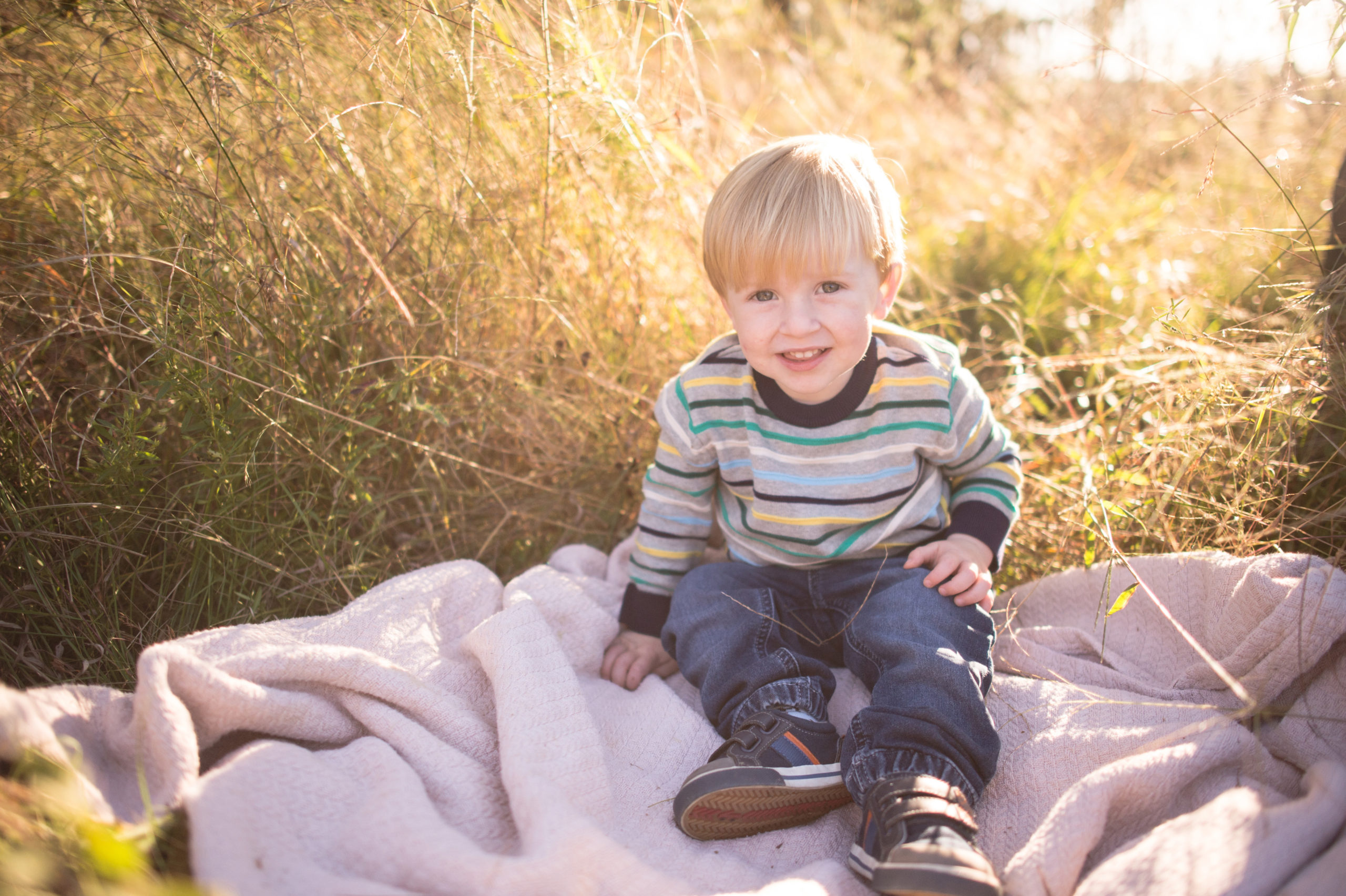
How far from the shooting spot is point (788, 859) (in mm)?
1357

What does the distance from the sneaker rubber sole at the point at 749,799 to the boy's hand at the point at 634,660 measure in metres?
0.42

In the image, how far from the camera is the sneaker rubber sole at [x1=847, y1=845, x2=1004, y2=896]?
112 centimetres

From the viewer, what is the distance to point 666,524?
187cm

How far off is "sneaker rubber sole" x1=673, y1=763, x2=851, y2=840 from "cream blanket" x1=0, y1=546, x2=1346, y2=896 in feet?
0.12

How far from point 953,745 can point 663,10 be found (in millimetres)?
1763

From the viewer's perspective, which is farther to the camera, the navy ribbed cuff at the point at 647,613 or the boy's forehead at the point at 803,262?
the navy ribbed cuff at the point at 647,613

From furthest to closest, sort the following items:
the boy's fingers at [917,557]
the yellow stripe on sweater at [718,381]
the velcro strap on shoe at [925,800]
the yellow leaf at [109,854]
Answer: the yellow stripe on sweater at [718,381]
the boy's fingers at [917,557]
the velcro strap on shoe at [925,800]
the yellow leaf at [109,854]

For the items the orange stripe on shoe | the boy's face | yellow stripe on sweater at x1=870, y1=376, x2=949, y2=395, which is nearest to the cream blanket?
the orange stripe on shoe

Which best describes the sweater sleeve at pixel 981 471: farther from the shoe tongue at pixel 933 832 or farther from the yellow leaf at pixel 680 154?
the yellow leaf at pixel 680 154

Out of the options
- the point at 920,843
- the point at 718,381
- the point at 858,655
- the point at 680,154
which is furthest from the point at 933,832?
the point at 680,154

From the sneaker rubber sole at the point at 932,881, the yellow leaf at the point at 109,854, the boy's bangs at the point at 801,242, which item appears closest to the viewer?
the yellow leaf at the point at 109,854

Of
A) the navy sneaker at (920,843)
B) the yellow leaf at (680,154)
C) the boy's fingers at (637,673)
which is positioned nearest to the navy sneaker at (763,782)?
the navy sneaker at (920,843)

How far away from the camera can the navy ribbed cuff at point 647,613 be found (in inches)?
73.4

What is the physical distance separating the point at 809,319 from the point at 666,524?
2.01 feet
